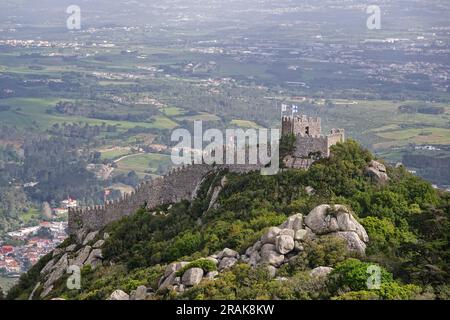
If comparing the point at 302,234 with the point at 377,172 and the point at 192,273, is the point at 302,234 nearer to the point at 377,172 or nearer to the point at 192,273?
the point at 192,273

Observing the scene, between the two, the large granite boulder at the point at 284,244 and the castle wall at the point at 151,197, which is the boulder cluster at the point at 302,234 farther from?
the castle wall at the point at 151,197

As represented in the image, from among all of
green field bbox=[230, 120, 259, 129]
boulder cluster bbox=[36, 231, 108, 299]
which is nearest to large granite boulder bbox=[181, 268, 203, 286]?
boulder cluster bbox=[36, 231, 108, 299]

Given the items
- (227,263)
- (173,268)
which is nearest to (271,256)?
(227,263)

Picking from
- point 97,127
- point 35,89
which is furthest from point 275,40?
point 97,127

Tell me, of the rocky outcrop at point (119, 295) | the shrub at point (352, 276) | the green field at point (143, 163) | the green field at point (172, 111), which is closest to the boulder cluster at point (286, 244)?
the shrub at point (352, 276)

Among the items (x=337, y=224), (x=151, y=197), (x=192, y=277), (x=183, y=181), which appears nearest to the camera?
(x=192, y=277)
